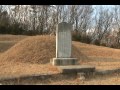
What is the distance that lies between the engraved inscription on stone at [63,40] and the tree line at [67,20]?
2374cm

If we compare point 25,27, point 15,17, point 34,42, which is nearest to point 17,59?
point 34,42

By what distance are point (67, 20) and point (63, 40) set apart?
30.2 metres

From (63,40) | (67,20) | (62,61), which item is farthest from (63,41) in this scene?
(67,20)

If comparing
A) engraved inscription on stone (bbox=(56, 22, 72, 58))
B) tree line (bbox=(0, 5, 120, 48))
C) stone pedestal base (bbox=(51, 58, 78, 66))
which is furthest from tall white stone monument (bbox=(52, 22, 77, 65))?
tree line (bbox=(0, 5, 120, 48))

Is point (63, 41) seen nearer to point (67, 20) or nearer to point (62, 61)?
point (62, 61)

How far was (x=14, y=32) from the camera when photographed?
36312 mm

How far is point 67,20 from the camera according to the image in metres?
43.2

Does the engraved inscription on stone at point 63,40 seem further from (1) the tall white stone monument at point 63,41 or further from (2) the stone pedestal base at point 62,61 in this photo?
(2) the stone pedestal base at point 62,61

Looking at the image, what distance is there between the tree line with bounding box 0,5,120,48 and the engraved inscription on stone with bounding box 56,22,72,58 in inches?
935

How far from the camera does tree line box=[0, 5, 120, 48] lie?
39250 millimetres

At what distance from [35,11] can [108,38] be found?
12125 mm

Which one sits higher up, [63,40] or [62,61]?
[63,40]

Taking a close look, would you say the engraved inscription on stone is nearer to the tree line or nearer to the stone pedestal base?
the stone pedestal base

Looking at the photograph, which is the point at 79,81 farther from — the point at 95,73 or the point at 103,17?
the point at 103,17
